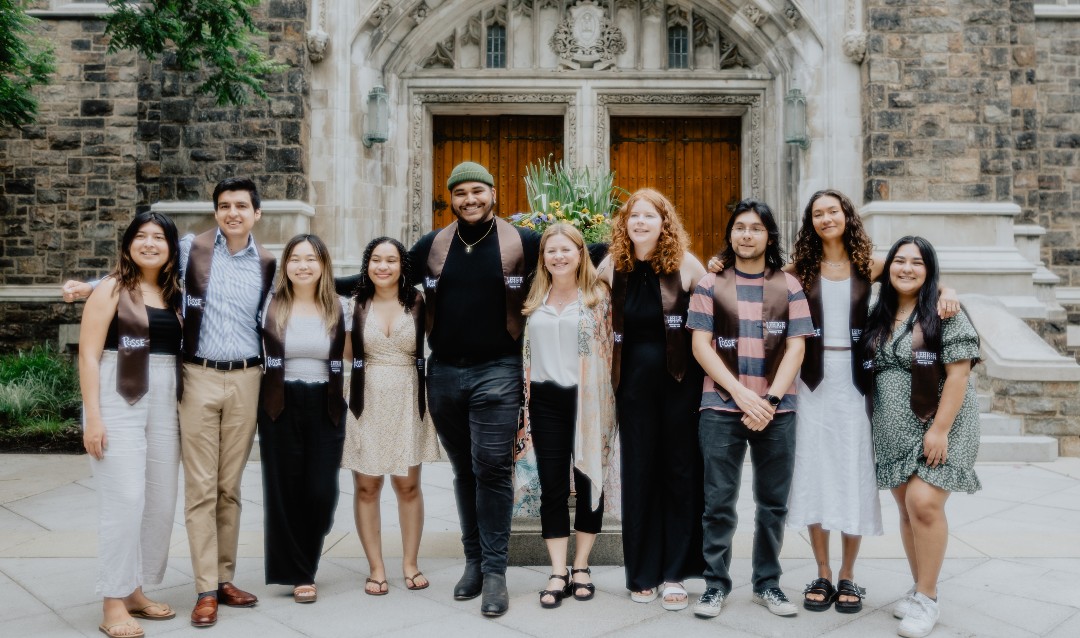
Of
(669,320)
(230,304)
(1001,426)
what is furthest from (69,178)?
(1001,426)

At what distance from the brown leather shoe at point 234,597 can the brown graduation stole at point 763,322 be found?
216cm

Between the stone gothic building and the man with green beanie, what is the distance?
194 inches

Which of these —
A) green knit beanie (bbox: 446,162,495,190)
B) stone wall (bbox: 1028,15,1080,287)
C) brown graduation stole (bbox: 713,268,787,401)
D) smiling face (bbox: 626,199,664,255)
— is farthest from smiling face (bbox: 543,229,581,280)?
stone wall (bbox: 1028,15,1080,287)

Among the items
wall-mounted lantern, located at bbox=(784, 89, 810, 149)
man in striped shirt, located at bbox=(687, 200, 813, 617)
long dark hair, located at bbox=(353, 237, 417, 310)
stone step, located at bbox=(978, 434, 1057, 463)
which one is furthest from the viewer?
wall-mounted lantern, located at bbox=(784, 89, 810, 149)

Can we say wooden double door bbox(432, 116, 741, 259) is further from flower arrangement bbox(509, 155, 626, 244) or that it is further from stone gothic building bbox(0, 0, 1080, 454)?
flower arrangement bbox(509, 155, 626, 244)

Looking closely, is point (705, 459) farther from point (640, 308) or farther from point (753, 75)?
point (753, 75)

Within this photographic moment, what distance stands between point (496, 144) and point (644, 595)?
6.92m

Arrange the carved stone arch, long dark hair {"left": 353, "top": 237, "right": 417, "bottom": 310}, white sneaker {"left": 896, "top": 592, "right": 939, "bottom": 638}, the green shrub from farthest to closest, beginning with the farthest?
the carved stone arch < the green shrub < long dark hair {"left": 353, "top": 237, "right": 417, "bottom": 310} < white sneaker {"left": 896, "top": 592, "right": 939, "bottom": 638}

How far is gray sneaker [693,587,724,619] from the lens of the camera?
10.7 ft

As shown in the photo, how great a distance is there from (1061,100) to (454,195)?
9710 millimetres

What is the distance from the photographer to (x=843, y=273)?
11.2 feet

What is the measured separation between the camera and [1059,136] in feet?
33.2

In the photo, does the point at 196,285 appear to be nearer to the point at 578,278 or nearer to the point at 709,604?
the point at 578,278

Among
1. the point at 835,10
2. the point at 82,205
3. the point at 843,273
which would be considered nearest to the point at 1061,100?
the point at 835,10
